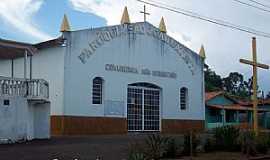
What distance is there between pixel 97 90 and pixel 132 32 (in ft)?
15.0

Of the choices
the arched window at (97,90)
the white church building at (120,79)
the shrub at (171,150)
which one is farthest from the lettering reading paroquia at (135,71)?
the shrub at (171,150)

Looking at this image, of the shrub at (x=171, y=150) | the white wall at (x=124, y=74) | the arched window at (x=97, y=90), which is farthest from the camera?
the arched window at (x=97, y=90)

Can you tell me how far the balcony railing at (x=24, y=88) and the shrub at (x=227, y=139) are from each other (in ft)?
26.2

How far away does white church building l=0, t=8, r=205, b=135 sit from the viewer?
89.2 feet

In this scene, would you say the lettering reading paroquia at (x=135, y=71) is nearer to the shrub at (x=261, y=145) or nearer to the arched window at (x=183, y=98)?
the arched window at (x=183, y=98)

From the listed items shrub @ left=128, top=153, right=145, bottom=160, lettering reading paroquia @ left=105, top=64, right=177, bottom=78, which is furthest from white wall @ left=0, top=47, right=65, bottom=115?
shrub @ left=128, top=153, right=145, bottom=160

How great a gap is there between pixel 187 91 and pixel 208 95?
30.4 ft

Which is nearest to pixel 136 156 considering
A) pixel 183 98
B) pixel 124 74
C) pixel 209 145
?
pixel 209 145

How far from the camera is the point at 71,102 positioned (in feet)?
89.0

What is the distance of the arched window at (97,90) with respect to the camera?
28.4 meters

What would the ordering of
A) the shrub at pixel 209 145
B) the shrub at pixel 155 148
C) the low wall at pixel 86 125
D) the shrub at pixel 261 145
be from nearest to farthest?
the shrub at pixel 155 148 → the shrub at pixel 209 145 → the shrub at pixel 261 145 → the low wall at pixel 86 125

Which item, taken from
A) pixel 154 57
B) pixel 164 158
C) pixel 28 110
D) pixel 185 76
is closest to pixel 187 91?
pixel 185 76

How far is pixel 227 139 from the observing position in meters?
18.1

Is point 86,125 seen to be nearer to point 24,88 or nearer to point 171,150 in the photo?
point 24,88
